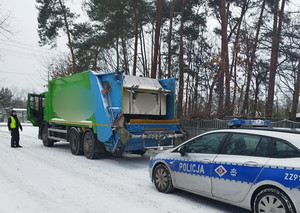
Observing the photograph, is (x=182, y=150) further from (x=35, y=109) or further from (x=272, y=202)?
(x=35, y=109)

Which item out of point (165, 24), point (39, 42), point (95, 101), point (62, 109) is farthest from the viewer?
point (39, 42)

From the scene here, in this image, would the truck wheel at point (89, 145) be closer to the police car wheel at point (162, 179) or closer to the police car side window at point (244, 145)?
the police car wheel at point (162, 179)

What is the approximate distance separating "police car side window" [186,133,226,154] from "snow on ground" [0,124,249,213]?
990 mm

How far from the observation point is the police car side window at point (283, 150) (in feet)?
12.5

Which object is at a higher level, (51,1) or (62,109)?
(51,1)

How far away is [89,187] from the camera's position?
6012 millimetres

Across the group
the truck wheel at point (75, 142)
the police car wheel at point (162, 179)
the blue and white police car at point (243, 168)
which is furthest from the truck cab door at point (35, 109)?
the blue and white police car at point (243, 168)

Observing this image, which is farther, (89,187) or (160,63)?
(160,63)

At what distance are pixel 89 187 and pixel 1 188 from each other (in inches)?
70.4

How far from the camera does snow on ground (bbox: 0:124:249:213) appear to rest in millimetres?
4777

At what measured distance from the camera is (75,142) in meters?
10.3

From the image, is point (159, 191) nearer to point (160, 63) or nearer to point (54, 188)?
point (54, 188)

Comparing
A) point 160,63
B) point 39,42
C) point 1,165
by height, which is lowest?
point 1,165

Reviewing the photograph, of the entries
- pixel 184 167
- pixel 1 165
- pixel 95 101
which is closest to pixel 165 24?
pixel 95 101
